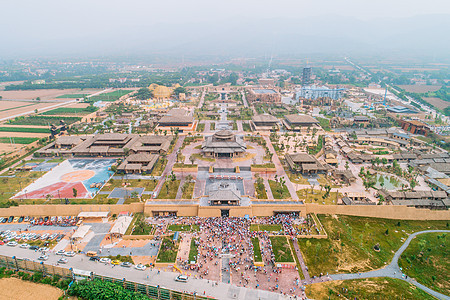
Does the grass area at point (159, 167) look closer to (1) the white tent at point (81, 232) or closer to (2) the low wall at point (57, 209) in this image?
(2) the low wall at point (57, 209)

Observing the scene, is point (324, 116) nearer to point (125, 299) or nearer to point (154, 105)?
point (154, 105)

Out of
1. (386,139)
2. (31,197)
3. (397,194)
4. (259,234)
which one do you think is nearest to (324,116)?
(386,139)

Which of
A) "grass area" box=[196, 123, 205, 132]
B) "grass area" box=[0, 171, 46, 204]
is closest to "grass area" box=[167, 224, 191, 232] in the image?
"grass area" box=[0, 171, 46, 204]

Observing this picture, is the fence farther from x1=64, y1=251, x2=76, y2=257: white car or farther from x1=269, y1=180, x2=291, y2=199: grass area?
x1=269, y1=180, x2=291, y2=199: grass area

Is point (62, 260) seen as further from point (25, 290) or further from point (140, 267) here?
point (140, 267)

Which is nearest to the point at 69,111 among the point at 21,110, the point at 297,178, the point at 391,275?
the point at 21,110
